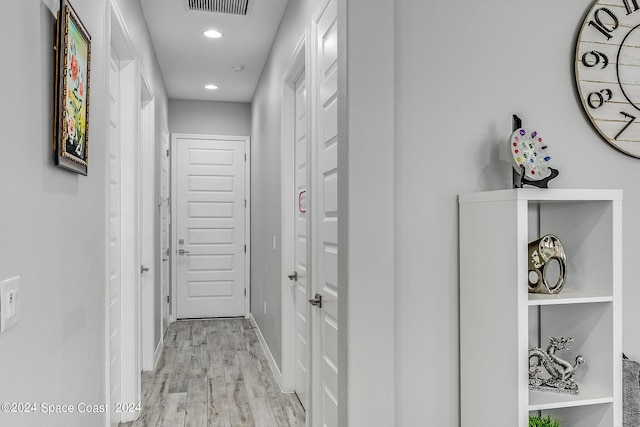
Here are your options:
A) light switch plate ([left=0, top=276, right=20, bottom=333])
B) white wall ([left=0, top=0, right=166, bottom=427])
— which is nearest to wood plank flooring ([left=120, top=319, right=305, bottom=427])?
white wall ([left=0, top=0, right=166, bottom=427])

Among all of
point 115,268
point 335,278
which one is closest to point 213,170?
point 115,268

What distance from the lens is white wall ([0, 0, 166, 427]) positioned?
110 centimetres

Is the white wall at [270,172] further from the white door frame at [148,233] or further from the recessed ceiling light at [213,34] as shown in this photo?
the white door frame at [148,233]

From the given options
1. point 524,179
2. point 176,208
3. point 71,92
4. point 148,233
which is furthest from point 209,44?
point 524,179

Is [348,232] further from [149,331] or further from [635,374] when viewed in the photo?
[149,331]

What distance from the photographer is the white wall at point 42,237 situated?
1.10 m

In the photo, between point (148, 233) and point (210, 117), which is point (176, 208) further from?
point (148, 233)

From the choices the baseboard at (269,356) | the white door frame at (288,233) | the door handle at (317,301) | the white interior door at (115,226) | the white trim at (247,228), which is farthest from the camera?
the white trim at (247,228)

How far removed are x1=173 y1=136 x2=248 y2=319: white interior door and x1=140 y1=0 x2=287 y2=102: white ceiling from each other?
766 mm

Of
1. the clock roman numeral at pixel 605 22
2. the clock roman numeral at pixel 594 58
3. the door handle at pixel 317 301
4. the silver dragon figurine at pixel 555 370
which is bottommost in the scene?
the silver dragon figurine at pixel 555 370

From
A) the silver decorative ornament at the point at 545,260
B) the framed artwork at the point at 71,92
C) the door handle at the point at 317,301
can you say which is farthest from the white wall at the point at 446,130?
the framed artwork at the point at 71,92

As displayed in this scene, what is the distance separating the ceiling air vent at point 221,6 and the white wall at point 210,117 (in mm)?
2632

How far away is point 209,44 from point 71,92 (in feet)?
8.88

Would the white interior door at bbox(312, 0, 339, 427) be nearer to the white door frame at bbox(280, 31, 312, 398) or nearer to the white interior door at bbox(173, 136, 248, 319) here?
the white door frame at bbox(280, 31, 312, 398)
